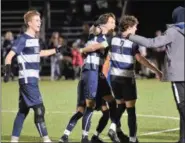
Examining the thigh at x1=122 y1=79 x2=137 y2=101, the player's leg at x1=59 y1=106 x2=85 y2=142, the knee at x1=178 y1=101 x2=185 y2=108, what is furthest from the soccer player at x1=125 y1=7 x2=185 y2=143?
the player's leg at x1=59 y1=106 x2=85 y2=142

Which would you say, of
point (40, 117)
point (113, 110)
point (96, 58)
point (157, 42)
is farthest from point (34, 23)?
point (157, 42)

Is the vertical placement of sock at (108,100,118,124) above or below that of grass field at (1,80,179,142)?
above

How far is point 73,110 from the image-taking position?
1402 centimetres

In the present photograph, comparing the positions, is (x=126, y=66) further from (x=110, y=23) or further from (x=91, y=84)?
(x=110, y=23)

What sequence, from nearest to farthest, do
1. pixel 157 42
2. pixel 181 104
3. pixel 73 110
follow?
pixel 157 42, pixel 181 104, pixel 73 110

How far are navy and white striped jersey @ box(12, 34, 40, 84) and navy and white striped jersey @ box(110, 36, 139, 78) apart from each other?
3.83 feet

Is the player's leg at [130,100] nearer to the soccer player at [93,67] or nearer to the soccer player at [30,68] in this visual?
the soccer player at [93,67]

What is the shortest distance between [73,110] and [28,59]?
16.9 feet

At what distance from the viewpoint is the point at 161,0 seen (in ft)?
88.0

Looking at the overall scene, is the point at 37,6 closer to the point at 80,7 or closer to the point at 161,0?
the point at 80,7

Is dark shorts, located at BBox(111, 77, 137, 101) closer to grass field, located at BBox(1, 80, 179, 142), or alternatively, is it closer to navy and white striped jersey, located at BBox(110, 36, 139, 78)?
navy and white striped jersey, located at BBox(110, 36, 139, 78)

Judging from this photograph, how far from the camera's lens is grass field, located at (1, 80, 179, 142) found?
10602 millimetres

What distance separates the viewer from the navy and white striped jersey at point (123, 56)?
9.31m

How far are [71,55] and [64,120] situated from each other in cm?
1119
